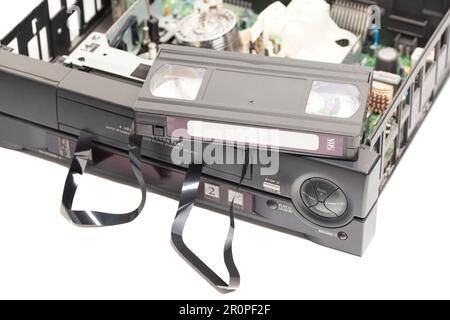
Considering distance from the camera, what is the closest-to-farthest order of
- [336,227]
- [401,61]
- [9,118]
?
[336,227] < [9,118] < [401,61]

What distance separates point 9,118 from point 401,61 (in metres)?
1.48

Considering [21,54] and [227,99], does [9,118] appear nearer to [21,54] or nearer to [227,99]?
[21,54]

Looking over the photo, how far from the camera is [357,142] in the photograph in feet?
12.2

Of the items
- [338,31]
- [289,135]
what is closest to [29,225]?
[289,135]

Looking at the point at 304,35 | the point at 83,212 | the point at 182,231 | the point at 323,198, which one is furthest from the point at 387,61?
the point at 83,212

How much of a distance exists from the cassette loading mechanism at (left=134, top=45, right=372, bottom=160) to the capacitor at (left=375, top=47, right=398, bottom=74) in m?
0.61

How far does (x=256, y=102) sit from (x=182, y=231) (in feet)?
1.80

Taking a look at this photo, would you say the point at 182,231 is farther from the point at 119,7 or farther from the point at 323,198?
the point at 119,7

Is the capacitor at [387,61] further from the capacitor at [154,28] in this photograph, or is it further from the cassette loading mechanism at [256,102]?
the capacitor at [154,28]

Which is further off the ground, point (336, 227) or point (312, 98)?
point (312, 98)

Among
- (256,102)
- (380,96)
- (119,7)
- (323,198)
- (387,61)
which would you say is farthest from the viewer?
(119,7)

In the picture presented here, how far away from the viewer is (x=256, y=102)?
3814mm

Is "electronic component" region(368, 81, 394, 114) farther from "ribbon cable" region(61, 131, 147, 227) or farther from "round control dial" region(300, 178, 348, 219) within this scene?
"ribbon cable" region(61, 131, 147, 227)

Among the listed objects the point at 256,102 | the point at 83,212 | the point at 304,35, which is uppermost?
the point at 256,102
